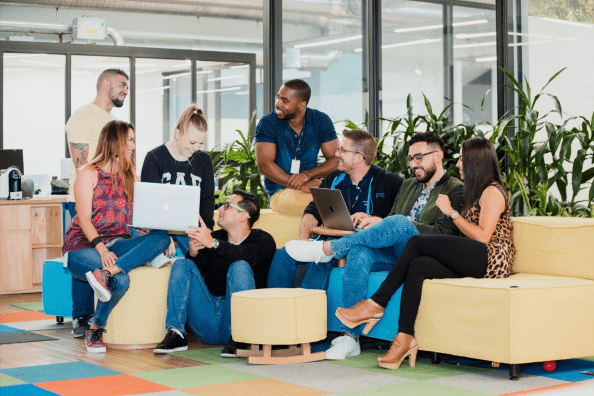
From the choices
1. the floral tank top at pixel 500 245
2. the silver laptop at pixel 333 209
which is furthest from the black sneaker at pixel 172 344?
the floral tank top at pixel 500 245

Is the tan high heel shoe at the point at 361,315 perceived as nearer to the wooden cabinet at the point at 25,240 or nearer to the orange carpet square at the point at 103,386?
the orange carpet square at the point at 103,386

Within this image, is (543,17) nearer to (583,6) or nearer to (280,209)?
(583,6)

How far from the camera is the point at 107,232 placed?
4.33 meters

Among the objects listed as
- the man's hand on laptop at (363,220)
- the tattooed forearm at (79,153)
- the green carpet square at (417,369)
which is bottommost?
the green carpet square at (417,369)

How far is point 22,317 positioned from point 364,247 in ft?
9.27

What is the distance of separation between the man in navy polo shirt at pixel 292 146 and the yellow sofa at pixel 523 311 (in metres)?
1.61

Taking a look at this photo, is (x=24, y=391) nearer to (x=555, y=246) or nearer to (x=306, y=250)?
(x=306, y=250)

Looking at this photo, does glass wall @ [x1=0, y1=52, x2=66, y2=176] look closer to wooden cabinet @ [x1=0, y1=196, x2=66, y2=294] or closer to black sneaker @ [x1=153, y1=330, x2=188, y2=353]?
wooden cabinet @ [x1=0, y1=196, x2=66, y2=294]

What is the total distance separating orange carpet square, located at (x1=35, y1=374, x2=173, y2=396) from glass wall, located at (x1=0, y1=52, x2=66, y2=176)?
826cm

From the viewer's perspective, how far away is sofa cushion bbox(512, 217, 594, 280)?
379cm

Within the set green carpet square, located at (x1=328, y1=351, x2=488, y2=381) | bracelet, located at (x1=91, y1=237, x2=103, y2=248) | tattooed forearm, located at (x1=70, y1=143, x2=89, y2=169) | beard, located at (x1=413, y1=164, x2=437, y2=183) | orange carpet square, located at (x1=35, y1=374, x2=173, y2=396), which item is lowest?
green carpet square, located at (x1=328, y1=351, x2=488, y2=381)

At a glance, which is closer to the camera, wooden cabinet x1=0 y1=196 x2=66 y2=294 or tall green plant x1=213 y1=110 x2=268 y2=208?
tall green plant x1=213 y1=110 x2=268 y2=208

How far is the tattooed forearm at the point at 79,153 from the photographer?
16.9 ft

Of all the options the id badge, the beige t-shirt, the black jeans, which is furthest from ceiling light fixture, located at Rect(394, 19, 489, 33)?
the black jeans
